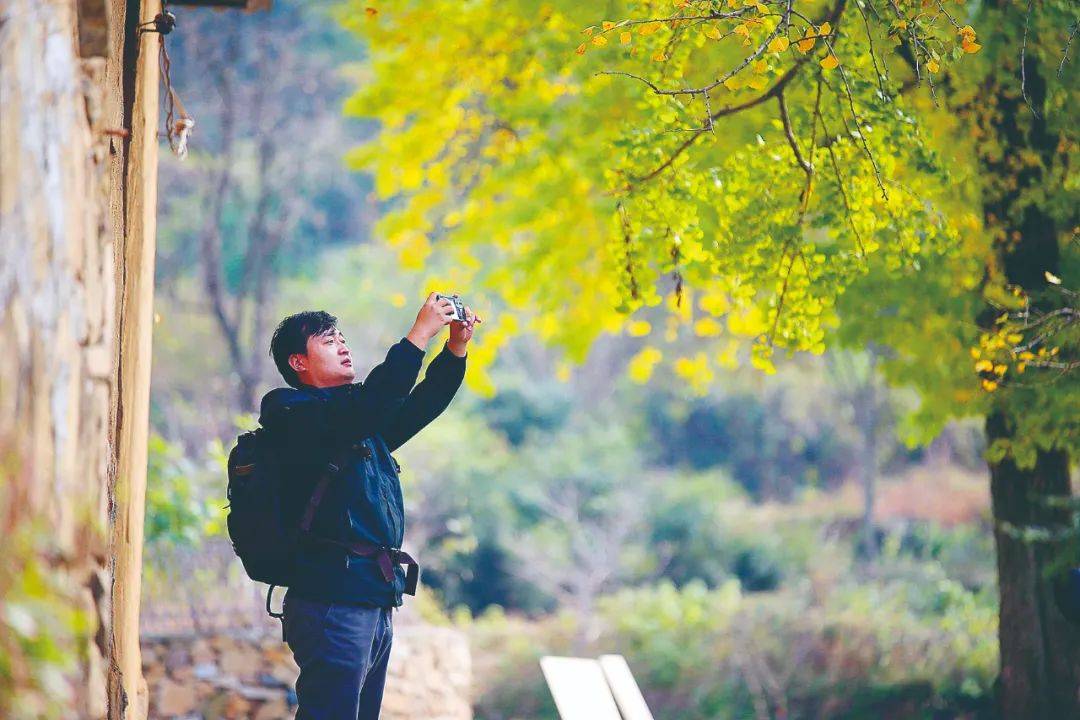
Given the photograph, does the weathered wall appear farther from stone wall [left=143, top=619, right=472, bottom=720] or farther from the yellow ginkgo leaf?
stone wall [left=143, top=619, right=472, bottom=720]

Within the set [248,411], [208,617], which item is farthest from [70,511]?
[248,411]

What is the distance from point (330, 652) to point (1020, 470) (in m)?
4.00

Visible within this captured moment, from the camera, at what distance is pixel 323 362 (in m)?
3.04

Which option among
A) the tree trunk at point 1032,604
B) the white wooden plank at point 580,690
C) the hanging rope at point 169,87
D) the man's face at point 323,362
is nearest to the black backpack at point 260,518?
the man's face at point 323,362

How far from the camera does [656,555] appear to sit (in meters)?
11.8

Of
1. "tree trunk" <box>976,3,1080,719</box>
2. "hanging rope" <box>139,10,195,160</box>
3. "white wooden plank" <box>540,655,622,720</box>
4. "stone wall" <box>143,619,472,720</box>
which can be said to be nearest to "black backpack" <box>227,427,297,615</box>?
"hanging rope" <box>139,10,195,160</box>

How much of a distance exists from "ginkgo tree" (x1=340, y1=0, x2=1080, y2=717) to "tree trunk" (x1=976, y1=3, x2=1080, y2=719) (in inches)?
0.4

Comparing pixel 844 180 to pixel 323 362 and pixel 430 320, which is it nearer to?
pixel 430 320

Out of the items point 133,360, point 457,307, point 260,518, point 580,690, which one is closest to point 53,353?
point 260,518

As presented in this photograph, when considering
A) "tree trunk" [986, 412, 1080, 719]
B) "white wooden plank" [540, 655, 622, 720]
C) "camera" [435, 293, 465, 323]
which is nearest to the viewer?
"camera" [435, 293, 465, 323]

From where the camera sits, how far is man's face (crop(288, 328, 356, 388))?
3.05 m

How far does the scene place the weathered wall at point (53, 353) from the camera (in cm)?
155

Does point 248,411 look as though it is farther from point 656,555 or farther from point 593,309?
point 656,555

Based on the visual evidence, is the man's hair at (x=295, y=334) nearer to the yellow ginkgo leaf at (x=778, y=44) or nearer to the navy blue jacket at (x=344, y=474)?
the navy blue jacket at (x=344, y=474)
